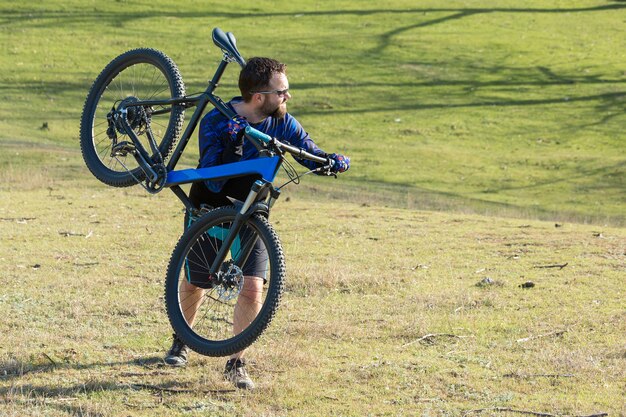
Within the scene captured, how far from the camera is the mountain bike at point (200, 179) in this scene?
20.6ft

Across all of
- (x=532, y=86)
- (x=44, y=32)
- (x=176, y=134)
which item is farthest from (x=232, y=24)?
(x=176, y=134)

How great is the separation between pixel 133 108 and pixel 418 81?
24.2 m

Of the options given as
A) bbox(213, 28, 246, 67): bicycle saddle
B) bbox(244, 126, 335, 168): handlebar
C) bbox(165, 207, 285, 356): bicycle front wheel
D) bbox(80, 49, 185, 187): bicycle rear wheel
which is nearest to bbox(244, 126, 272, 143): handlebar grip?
bbox(244, 126, 335, 168): handlebar

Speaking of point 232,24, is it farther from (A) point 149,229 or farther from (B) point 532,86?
(A) point 149,229

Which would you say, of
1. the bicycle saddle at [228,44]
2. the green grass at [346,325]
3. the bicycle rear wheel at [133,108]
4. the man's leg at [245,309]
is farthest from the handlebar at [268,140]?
the green grass at [346,325]

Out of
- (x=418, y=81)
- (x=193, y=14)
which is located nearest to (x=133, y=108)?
(x=418, y=81)

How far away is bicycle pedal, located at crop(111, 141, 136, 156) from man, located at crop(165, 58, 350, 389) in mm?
660

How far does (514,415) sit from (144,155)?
295cm

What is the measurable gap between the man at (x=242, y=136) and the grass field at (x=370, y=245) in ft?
1.63

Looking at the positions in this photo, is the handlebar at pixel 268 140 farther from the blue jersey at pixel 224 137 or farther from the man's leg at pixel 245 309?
the man's leg at pixel 245 309

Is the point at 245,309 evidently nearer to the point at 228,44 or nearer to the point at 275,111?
the point at 275,111

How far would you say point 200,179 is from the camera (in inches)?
260

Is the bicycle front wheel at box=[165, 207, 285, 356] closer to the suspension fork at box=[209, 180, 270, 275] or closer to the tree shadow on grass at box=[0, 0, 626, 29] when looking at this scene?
the suspension fork at box=[209, 180, 270, 275]

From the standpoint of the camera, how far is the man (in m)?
6.50
